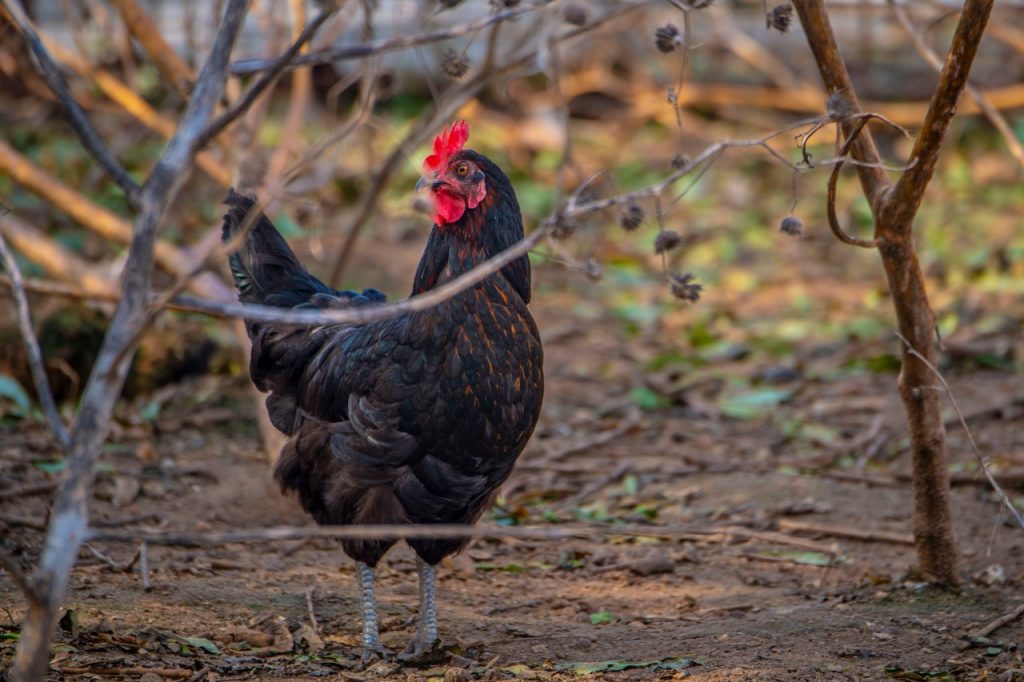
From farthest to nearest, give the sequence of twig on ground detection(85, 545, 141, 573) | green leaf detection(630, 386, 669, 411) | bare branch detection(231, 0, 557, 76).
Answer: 1. green leaf detection(630, 386, 669, 411)
2. twig on ground detection(85, 545, 141, 573)
3. bare branch detection(231, 0, 557, 76)

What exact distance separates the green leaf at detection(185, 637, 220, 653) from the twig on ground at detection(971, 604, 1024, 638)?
252 centimetres

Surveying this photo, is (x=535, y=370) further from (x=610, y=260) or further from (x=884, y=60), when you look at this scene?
(x=884, y=60)

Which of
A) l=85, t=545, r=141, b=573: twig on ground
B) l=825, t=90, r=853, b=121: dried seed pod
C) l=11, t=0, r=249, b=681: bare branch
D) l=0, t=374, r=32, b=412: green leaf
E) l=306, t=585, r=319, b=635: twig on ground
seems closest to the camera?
l=11, t=0, r=249, b=681: bare branch

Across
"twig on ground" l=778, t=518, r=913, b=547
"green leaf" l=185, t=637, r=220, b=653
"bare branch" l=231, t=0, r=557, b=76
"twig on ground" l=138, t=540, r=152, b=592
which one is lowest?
"green leaf" l=185, t=637, r=220, b=653

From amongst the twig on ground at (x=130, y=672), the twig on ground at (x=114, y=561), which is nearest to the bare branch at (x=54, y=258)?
the twig on ground at (x=114, y=561)

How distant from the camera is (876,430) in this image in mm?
5812

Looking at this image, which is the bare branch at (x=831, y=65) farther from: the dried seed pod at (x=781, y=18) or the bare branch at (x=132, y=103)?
the bare branch at (x=132, y=103)

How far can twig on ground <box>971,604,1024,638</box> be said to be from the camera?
143 inches

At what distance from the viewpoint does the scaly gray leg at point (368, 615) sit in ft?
12.2

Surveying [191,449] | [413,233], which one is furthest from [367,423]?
[413,233]

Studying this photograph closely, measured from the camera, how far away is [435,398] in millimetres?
3510

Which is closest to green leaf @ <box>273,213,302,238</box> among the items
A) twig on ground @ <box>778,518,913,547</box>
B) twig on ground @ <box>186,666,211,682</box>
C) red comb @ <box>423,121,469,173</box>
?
red comb @ <box>423,121,469,173</box>

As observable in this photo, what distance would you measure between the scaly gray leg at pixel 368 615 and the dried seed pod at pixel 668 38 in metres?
2.01

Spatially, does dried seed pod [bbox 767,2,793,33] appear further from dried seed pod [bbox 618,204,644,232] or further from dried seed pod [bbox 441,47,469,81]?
dried seed pod [bbox 441,47,469,81]
